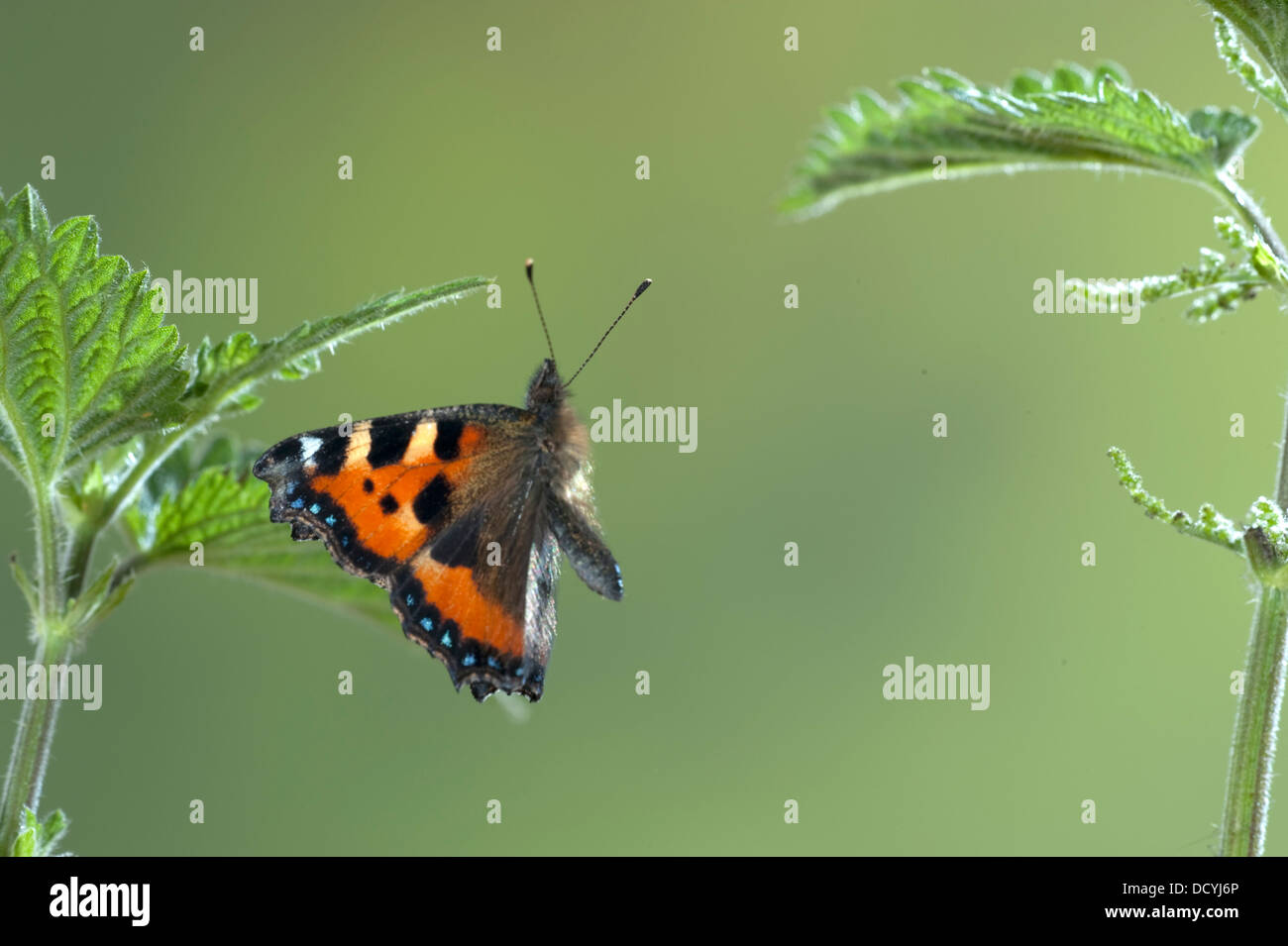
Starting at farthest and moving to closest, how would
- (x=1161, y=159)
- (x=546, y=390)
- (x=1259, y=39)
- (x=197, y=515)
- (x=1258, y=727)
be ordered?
(x=546, y=390) → (x=197, y=515) → (x=1161, y=159) → (x=1259, y=39) → (x=1258, y=727)

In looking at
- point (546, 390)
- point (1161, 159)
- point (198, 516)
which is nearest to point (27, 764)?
point (198, 516)

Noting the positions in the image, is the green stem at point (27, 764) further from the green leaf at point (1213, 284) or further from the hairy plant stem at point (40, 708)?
the green leaf at point (1213, 284)

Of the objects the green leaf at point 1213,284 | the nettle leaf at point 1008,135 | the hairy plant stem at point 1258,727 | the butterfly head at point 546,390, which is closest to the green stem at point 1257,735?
the hairy plant stem at point 1258,727

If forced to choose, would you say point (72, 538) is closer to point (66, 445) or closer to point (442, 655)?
point (66, 445)

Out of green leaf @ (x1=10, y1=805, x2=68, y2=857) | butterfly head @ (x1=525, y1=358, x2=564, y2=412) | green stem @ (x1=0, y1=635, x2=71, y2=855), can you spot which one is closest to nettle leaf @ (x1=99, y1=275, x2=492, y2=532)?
green stem @ (x1=0, y1=635, x2=71, y2=855)

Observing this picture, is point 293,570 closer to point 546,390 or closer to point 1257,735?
point 546,390

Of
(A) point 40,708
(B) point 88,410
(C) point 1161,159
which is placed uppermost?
(C) point 1161,159

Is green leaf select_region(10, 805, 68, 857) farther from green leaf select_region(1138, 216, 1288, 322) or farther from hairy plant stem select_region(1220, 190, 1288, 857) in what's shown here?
green leaf select_region(1138, 216, 1288, 322)
